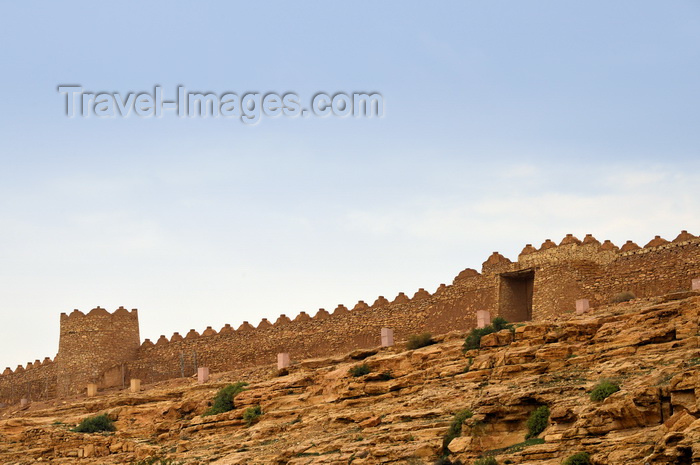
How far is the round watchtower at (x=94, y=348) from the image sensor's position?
4497 centimetres

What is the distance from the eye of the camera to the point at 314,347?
3941cm

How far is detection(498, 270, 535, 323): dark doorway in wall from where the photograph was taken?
3515 cm

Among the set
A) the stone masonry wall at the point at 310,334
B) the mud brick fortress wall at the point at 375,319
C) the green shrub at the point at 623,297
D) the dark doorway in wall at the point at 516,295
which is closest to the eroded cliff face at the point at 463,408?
the green shrub at the point at 623,297

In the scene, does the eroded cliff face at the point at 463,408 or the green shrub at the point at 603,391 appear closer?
the eroded cliff face at the point at 463,408

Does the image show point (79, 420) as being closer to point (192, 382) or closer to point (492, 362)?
point (192, 382)

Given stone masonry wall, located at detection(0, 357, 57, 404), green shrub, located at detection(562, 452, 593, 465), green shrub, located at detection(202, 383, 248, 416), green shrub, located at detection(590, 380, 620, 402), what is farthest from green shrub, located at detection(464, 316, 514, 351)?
stone masonry wall, located at detection(0, 357, 57, 404)

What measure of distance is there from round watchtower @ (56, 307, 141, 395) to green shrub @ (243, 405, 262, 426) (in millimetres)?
16158

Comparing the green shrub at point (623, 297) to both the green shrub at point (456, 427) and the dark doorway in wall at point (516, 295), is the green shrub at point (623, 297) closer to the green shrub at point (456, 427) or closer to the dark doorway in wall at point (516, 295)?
the dark doorway in wall at point (516, 295)

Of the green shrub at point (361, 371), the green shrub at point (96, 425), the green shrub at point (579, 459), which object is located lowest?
the green shrub at point (96, 425)

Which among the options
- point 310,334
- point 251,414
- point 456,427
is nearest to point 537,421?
point 456,427

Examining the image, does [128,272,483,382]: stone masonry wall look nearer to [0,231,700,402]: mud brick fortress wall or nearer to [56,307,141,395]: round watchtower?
[0,231,700,402]: mud brick fortress wall

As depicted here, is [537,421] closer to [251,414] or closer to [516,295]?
[251,414]

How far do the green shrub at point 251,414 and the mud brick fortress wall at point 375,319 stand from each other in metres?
7.65

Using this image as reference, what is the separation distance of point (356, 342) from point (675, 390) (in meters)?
20.4
